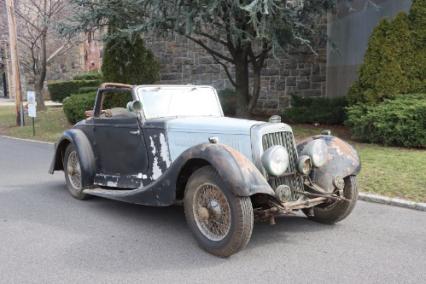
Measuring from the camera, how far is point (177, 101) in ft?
20.8

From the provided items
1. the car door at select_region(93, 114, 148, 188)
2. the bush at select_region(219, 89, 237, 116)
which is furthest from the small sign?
the car door at select_region(93, 114, 148, 188)

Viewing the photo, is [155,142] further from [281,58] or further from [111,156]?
[281,58]

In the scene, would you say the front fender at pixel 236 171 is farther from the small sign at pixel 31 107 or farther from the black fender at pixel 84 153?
the small sign at pixel 31 107

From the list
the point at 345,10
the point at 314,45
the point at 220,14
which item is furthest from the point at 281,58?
the point at 220,14

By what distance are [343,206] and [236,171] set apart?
1.65m

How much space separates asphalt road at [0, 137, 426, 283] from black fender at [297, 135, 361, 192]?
0.58 m

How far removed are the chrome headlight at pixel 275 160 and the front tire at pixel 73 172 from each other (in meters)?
3.19

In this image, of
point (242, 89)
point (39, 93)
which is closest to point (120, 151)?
point (242, 89)

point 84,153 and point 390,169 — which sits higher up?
point 84,153

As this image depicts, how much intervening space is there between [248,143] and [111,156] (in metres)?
2.21

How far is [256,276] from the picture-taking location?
424 cm

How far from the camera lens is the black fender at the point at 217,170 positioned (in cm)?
455

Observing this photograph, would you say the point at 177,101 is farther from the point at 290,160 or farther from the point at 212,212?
the point at 212,212

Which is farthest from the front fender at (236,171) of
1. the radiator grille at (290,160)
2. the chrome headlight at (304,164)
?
the chrome headlight at (304,164)
